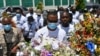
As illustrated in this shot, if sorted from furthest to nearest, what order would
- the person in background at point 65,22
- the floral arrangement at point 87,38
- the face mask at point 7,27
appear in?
the face mask at point 7,27 → the person in background at point 65,22 → the floral arrangement at point 87,38

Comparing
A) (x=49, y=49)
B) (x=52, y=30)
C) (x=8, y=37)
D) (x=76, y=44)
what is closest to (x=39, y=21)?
(x=8, y=37)

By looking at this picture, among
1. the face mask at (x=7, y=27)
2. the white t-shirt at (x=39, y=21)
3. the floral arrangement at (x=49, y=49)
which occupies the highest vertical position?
the floral arrangement at (x=49, y=49)

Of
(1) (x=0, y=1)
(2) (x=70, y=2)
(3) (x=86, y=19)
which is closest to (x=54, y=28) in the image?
(3) (x=86, y=19)

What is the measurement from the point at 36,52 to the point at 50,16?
1.43 meters

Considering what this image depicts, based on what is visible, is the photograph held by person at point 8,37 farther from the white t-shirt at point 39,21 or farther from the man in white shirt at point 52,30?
the white t-shirt at point 39,21

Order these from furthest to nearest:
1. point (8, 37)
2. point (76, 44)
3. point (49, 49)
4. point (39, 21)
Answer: point (39, 21)
point (8, 37)
point (76, 44)
point (49, 49)

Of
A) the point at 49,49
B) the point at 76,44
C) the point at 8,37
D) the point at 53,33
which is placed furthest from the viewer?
the point at 8,37

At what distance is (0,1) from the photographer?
45.4 meters

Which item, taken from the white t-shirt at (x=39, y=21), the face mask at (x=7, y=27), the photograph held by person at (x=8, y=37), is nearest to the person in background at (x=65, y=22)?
the photograph held by person at (x=8, y=37)

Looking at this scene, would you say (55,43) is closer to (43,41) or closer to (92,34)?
(43,41)

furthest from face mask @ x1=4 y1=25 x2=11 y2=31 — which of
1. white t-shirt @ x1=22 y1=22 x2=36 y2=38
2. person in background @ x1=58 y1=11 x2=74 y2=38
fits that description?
white t-shirt @ x1=22 y1=22 x2=36 y2=38

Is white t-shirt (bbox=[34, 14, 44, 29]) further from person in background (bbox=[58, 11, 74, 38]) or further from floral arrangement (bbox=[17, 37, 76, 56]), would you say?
floral arrangement (bbox=[17, 37, 76, 56])

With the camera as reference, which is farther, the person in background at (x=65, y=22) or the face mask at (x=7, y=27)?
the face mask at (x=7, y=27)

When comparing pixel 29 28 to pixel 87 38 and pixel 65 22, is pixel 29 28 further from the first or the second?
pixel 87 38
